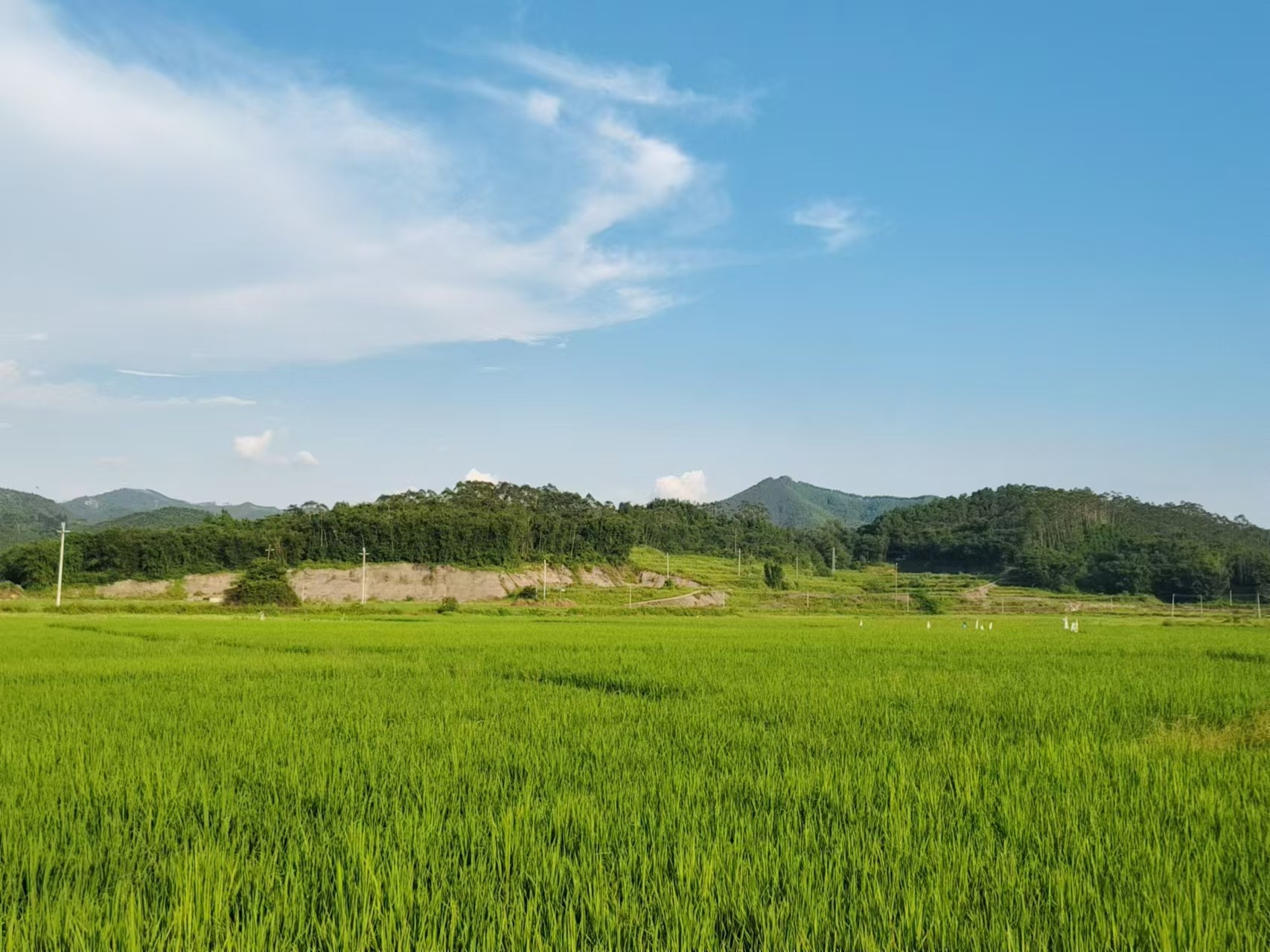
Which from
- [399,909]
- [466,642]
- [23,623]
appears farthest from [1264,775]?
[23,623]

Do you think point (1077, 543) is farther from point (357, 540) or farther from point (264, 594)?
point (264, 594)

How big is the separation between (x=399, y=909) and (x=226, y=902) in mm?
594

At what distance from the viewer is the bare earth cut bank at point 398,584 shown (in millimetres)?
62562

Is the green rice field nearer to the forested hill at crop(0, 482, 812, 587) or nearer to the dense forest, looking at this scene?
the forested hill at crop(0, 482, 812, 587)

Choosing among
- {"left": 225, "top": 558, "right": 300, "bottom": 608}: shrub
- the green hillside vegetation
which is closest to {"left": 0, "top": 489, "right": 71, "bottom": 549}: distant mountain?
the green hillside vegetation

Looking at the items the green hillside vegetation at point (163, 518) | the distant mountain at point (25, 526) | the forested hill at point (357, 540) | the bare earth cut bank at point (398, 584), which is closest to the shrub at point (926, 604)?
the bare earth cut bank at point (398, 584)

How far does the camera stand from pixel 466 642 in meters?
17.9

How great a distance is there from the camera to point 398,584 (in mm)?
69250

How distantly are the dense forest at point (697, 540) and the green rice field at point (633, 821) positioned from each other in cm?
6456

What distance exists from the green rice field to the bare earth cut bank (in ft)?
173

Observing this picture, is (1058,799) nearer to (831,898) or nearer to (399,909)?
(831,898)

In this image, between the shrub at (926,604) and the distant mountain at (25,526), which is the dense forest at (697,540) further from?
the distant mountain at (25,526)

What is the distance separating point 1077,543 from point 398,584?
76254 mm

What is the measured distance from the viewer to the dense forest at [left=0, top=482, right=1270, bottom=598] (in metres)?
66.1
